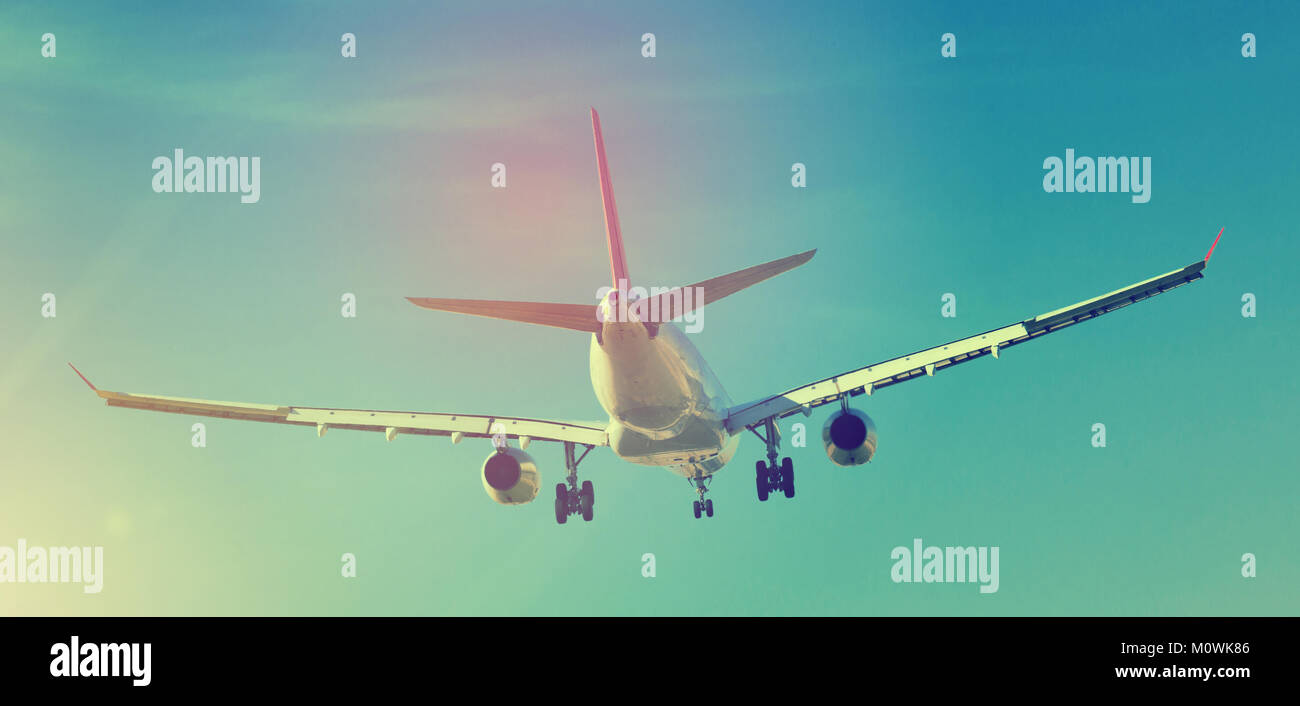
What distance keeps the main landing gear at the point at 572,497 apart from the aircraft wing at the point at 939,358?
6186 millimetres

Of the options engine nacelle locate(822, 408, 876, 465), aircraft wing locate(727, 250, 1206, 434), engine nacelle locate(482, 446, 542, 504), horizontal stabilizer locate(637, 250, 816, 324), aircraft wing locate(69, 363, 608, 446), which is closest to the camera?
horizontal stabilizer locate(637, 250, 816, 324)

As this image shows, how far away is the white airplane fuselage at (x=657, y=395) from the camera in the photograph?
2838 centimetres

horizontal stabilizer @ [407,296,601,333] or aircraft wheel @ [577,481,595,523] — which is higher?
horizontal stabilizer @ [407,296,601,333]

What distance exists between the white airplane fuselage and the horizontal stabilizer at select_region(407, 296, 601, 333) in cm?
52

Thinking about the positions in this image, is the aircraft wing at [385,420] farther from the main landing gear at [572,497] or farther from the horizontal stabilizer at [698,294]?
the horizontal stabilizer at [698,294]

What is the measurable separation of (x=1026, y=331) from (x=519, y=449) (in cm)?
1700

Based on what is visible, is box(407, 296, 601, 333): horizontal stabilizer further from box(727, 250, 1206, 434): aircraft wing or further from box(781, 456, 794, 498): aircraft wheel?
box(781, 456, 794, 498): aircraft wheel

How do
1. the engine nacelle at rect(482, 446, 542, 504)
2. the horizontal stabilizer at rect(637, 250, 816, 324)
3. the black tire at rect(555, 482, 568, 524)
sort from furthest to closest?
the black tire at rect(555, 482, 568, 524) < the engine nacelle at rect(482, 446, 542, 504) < the horizontal stabilizer at rect(637, 250, 816, 324)

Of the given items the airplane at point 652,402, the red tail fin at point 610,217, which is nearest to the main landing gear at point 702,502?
the airplane at point 652,402

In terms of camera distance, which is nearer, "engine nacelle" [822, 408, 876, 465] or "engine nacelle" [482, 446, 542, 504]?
"engine nacelle" [822, 408, 876, 465]

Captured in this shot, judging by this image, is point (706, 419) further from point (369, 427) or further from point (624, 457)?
point (369, 427)

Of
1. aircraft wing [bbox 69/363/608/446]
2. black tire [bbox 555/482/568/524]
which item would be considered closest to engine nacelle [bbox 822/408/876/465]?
aircraft wing [bbox 69/363/608/446]

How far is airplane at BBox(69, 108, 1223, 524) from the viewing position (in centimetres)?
2777
